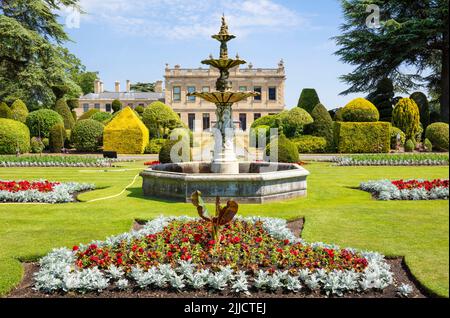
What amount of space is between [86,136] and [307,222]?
23.1 metres

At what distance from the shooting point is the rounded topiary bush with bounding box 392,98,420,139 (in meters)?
26.6

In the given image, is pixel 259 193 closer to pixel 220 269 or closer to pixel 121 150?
pixel 220 269

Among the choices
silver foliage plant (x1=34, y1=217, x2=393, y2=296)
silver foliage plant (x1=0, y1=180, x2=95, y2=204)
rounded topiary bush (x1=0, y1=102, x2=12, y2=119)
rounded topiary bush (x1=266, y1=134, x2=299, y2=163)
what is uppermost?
rounded topiary bush (x1=0, y1=102, x2=12, y2=119)

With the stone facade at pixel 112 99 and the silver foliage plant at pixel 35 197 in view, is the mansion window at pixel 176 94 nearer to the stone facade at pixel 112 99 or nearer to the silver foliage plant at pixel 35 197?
the stone facade at pixel 112 99

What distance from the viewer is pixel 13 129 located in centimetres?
2494

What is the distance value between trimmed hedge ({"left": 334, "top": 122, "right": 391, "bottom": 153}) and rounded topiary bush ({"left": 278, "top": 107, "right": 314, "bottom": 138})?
385cm

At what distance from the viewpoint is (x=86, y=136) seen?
2758 cm

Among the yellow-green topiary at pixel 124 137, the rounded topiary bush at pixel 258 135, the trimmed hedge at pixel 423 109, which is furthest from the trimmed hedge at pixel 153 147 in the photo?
the trimmed hedge at pixel 423 109

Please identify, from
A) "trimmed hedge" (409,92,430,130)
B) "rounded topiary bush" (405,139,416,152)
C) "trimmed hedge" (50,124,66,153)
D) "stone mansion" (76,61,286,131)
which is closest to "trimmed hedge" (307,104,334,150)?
"rounded topiary bush" (405,139,416,152)

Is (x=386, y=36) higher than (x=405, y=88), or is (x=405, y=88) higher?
(x=386, y=36)

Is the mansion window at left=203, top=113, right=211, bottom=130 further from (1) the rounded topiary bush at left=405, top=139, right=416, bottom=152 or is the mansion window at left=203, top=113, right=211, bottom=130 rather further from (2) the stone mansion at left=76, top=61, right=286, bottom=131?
(1) the rounded topiary bush at left=405, top=139, right=416, bottom=152

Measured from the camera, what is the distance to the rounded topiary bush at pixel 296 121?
28.4m

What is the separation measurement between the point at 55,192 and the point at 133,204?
2.06m
